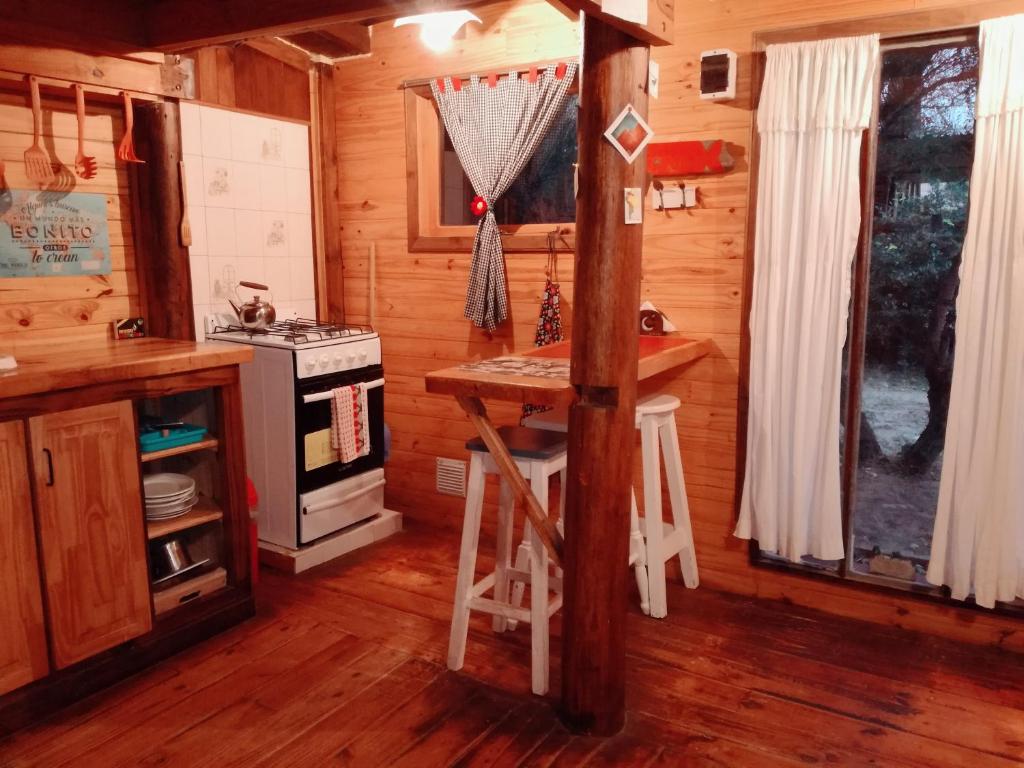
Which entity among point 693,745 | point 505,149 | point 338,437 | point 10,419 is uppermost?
point 505,149

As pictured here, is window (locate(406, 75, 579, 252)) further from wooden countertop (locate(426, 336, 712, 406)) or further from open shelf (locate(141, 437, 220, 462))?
open shelf (locate(141, 437, 220, 462))

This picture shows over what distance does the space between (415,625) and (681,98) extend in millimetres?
2186

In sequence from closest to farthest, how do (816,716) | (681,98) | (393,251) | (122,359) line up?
(816,716) < (122,359) < (681,98) < (393,251)

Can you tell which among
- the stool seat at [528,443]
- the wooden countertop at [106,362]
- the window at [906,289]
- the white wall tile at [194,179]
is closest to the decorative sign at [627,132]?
the stool seat at [528,443]

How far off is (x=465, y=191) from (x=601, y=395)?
6.52ft

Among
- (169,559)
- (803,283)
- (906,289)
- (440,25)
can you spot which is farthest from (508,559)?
(906,289)

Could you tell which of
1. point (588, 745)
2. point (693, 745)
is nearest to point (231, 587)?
point (588, 745)

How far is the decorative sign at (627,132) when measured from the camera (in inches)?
80.0

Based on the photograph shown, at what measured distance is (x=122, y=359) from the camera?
257 cm

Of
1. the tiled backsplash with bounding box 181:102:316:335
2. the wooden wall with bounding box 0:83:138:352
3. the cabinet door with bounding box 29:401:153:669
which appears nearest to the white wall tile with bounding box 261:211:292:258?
the tiled backsplash with bounding box 181:102:316:335

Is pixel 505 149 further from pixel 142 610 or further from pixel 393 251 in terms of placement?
pixel 142 610

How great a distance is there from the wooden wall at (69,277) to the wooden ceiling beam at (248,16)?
416 millimetres

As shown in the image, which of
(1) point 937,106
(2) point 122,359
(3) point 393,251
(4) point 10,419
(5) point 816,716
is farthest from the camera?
(3) point 393,251

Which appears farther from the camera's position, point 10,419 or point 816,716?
point 816,716
